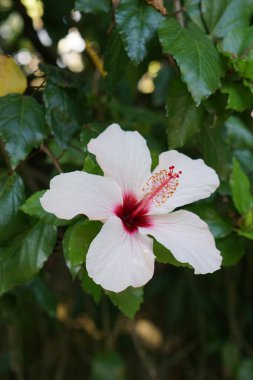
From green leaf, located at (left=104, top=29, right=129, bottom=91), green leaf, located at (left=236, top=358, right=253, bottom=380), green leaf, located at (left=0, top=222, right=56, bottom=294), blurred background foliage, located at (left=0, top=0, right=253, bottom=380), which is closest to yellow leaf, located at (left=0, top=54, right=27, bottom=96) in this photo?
blurred background foliage, located at (left=0, top=0, right=253, bottom=380)

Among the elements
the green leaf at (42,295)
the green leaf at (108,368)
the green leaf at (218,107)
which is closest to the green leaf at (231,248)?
the green leaf at (218,107)

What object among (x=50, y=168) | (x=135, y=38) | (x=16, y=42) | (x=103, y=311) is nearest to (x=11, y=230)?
(x=135, y=38)

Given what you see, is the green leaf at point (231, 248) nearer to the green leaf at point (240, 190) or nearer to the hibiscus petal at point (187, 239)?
the green leaf at point (240, 190)

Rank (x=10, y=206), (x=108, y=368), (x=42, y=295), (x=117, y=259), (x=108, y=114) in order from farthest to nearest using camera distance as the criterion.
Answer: (x=108, y=368) < (x=108, y=114) < (x=42, y=295) < (x=10, y=206) < (x=117, y=259)

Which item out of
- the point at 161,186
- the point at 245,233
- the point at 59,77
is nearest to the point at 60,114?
the point at 59,77

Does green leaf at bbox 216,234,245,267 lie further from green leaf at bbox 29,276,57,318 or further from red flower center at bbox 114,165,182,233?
green leaf at bbox 29,276,57,318

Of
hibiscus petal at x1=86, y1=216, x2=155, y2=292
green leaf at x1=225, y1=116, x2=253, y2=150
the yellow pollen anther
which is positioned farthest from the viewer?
green leaf at x1=225, y1=116, x2=253, y2=150

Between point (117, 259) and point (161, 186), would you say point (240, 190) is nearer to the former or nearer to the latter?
point (161, 186)
